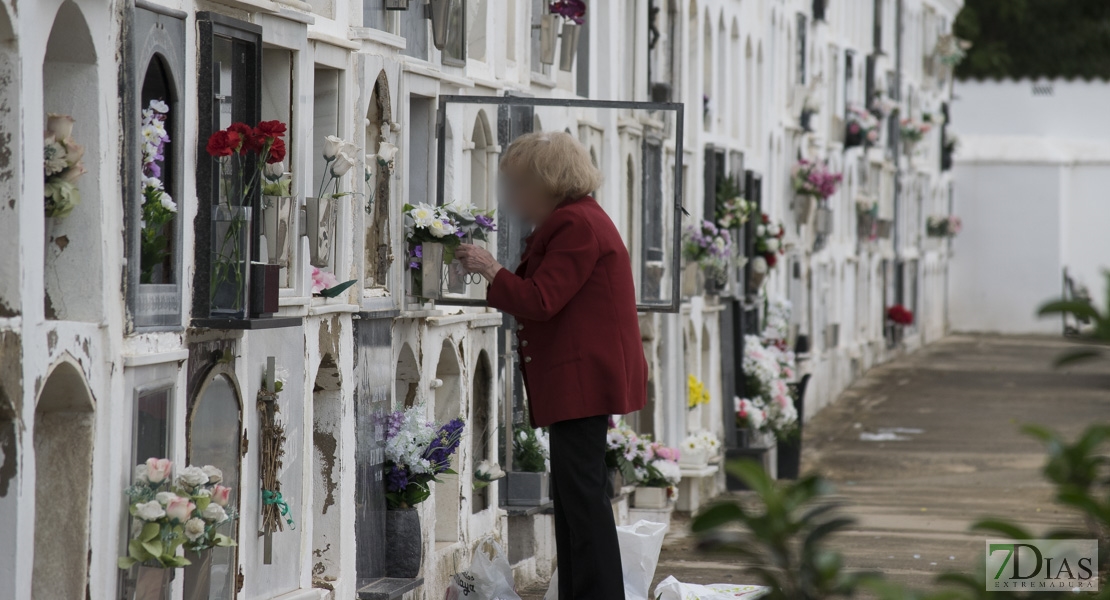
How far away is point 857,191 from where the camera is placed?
1148 inches

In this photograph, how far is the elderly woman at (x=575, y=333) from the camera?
6219mm

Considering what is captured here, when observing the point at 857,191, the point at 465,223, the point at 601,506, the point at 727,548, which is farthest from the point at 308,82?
the point at 857,191

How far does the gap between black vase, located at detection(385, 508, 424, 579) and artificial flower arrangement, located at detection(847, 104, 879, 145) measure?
64.3 ft

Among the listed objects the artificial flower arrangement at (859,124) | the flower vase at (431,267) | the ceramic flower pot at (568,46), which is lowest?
the flower vase at (431,267)

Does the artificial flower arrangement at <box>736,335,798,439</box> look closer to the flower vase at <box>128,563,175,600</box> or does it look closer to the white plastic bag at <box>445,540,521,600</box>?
the white plastic bag at <box>445,540,521,600</box>

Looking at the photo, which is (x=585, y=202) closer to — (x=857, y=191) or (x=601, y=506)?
(x=601, y=506)

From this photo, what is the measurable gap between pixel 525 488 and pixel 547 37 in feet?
9.40

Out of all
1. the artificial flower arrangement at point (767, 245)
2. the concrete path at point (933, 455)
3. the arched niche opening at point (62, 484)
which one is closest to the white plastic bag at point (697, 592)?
the concrete path at point (933, 455)

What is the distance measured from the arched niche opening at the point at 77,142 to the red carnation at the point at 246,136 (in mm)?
707

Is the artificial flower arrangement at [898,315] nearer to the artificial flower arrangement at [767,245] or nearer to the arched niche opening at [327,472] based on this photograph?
the artificial flower arrangement at [767,245]

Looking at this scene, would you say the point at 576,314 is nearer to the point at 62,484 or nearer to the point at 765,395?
the point at 62,484

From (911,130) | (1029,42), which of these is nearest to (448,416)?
(911,130)

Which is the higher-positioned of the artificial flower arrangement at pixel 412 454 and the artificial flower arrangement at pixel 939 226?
the artificial flower arrangement at pixel 939 226

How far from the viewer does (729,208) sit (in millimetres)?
15680
